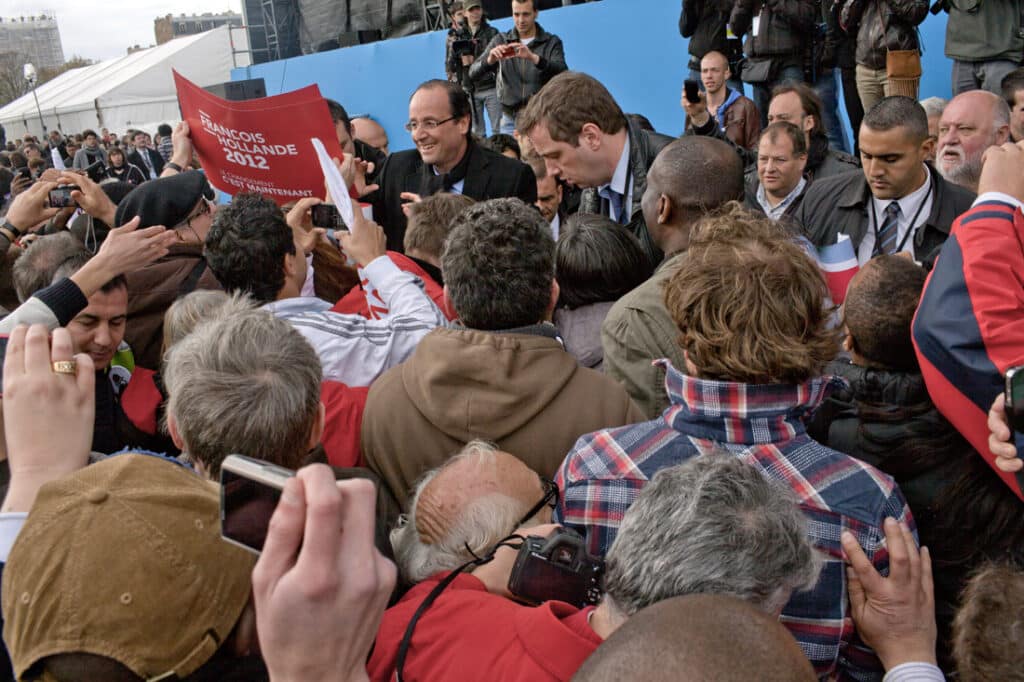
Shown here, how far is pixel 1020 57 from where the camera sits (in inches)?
209

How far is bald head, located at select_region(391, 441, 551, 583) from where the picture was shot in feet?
5.29

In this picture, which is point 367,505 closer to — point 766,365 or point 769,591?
point 769,591

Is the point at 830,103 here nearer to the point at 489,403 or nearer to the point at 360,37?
the point at 489,403

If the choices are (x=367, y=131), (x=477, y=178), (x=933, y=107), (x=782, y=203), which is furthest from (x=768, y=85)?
(x=477, y=178)

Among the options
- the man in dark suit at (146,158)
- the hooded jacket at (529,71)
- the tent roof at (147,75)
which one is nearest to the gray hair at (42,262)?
the hooded jacket at (529,71)

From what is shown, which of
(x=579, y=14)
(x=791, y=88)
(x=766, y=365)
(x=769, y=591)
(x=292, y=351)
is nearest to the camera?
(x=769, y=591)

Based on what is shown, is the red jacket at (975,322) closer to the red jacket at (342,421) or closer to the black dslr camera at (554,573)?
the black dslr camera at (554,573)

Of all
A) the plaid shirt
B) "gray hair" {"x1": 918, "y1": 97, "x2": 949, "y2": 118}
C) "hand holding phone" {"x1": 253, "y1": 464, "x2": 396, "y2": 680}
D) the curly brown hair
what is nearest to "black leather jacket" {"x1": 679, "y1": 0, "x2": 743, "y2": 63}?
"gray hair" {"x1": 918, "y1": 97, "x2": 949, "y2": 118}

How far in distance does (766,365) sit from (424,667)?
821 mm

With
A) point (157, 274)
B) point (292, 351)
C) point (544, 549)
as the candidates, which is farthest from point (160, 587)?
point (157, 274)

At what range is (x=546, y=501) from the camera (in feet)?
5.58

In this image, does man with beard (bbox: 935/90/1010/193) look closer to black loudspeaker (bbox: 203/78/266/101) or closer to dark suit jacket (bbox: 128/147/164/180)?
black loudspeaker (bbox: 203/78/266/101)

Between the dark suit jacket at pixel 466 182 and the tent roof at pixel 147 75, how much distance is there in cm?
2463

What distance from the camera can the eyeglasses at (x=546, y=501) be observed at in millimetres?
1678
